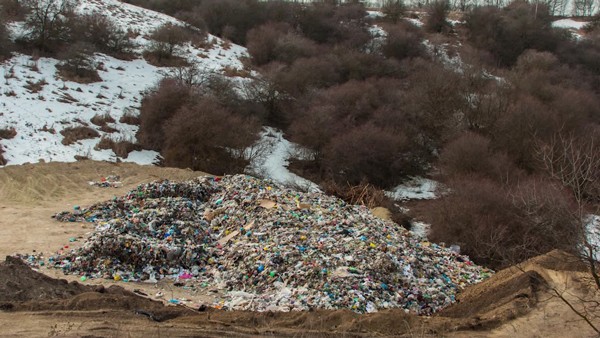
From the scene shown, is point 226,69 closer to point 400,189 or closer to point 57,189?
point 400,189

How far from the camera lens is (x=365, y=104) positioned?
2827 centimetres

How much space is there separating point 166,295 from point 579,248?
5745 millimetres

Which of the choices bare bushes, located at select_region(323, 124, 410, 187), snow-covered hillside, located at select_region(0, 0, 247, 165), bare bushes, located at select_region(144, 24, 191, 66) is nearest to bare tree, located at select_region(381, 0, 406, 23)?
snow-covered hillside, located at select_region(0, 0, 247, 165)

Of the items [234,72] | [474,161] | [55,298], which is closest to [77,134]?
[234,72]

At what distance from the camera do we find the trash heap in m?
7.50

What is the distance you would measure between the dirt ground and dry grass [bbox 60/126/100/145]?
1009 cm

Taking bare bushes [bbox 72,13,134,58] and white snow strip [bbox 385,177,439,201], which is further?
bare bushes [bbox 72,13,134,58]

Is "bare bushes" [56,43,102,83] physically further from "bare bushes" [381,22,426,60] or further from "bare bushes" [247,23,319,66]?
"bare bushes" [381,22,426,60]

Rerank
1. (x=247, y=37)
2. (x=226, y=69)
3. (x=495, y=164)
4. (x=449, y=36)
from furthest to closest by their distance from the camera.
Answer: (x=449, y=36) → (x=247, y=37) → (x=226, y=69) → (x=495, y=164)

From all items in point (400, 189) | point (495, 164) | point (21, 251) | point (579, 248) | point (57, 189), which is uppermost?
point (579, 248)

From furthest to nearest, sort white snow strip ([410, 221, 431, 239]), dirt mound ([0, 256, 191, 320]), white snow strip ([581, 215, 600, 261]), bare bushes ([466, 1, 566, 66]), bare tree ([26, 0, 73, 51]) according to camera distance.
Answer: bare bushes ([466, 1, 566, 66])
bare tree ([26, 0, 73, 51])
white snow strip ([410, 221, 431, 239])
dirt mound ([0, 256, 191, 320])
white snow strip ([581, 215, 600, 261])

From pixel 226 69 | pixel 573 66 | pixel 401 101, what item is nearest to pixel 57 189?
pixel 226 69

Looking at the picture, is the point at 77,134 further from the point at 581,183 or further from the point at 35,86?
the point at 581,183

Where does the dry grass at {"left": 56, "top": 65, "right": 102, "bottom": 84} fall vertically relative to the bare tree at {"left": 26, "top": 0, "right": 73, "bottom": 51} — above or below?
below
